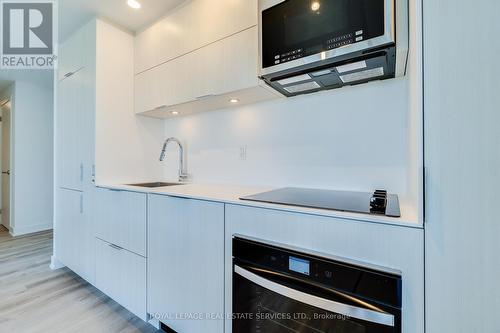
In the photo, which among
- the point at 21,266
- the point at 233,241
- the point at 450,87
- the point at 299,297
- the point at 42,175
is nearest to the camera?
the point at 450,87

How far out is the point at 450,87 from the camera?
67 centimetres

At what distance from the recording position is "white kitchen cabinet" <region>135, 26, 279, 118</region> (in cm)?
144

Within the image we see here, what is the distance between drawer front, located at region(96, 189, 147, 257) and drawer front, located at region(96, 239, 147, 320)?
2.5 inches

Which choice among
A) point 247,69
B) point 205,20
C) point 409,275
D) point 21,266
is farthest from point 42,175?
point 409,275

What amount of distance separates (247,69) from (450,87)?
1.03 meters

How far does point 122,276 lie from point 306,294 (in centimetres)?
146

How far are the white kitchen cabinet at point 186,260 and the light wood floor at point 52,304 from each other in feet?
1.23

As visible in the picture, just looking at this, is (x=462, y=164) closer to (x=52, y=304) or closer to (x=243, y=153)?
(x=243, y=153)

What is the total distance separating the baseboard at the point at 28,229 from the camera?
358cm

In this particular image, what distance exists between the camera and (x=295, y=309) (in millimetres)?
948

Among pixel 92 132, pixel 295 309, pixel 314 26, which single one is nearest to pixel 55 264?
pixel 92 132

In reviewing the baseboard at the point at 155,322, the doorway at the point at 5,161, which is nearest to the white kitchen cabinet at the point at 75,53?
the baseboard at the point at 155,322

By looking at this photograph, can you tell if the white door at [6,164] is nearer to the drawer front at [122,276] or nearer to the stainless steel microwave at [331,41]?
the drawer front at [122,276]

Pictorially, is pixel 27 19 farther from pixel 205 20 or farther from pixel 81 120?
pixel 205 20
